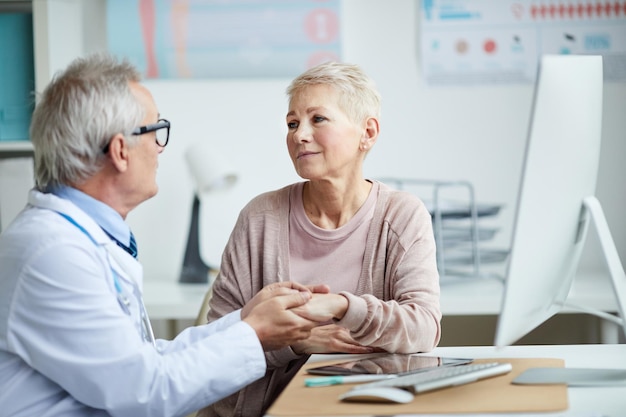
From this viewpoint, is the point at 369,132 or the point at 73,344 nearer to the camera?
the point at 73,344

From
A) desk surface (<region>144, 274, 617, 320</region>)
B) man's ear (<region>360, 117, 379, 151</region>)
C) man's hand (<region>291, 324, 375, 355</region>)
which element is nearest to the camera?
man's hand (<region>291, 324, 375, 355</region>)

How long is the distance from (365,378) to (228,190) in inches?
65.9


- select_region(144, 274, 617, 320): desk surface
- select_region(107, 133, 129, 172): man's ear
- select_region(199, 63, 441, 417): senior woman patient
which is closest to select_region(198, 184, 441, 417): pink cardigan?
select_region(199, 63, 441, 417): senior woman patient

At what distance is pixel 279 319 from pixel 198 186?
1.39 m

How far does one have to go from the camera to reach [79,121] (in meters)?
1.30

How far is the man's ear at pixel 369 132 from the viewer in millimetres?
1823

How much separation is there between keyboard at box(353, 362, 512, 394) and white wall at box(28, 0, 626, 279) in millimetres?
1612

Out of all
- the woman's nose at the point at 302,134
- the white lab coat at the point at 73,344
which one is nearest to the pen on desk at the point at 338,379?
the white lab coat at the point at 73,344

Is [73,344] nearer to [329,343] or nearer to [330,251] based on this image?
[329,343]

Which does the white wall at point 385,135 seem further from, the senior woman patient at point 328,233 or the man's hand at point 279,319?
the man's hand at point 279,319

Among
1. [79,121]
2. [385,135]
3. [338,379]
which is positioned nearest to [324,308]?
[338,379]

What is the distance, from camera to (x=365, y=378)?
4.11 feet

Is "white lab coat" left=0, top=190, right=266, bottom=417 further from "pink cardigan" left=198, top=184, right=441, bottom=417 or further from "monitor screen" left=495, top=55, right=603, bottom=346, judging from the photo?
"monitor screen" left=495, top=55, right=603, bottom=346

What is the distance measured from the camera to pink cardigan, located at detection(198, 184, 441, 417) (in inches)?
59.2
